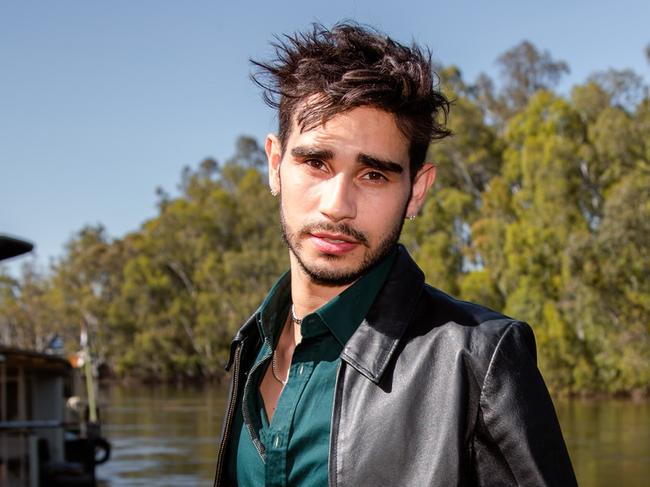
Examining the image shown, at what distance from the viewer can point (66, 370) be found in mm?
23156

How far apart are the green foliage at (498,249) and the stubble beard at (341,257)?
38.0ft

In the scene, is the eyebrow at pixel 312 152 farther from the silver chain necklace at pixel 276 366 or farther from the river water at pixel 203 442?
the river water at pixel 203 442

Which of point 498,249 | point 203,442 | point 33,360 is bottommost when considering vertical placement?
point 203,442

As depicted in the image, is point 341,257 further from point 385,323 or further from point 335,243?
point 385,323

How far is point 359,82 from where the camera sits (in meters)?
1.80

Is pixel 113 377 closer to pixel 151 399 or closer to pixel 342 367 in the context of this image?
pixel 151 399

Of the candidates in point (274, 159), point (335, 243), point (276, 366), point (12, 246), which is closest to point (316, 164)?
point (335, 243)

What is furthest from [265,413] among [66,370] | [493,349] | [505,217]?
[505,217]

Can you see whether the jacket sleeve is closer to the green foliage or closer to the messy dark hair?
the messy dark hair

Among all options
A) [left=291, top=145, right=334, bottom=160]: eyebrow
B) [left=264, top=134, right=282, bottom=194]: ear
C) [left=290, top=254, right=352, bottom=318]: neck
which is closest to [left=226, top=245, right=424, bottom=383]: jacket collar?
[left=290, top=254, right=352, bottom=318]: neck

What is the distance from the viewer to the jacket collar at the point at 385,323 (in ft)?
5.42

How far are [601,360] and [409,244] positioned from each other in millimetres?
10176

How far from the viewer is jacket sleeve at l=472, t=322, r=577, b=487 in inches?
60.3

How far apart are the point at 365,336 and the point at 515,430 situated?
0.30 m
